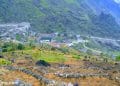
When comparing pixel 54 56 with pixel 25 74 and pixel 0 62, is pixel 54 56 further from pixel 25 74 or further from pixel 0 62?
pixel 25 74

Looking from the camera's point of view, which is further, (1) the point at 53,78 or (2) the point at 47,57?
(2) the point at 47,57

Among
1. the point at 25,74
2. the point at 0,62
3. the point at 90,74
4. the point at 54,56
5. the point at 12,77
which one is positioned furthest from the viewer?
the point at 54,56

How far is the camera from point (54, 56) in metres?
103

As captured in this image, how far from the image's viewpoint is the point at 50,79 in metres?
59.4

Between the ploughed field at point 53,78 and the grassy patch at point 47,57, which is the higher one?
the grassy patch at point 47,57

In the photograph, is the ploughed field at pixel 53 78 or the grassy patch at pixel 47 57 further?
the grassy patch at pixel 47 57

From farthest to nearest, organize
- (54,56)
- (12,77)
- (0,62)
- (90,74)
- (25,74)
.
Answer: (54,56) → (0,62) → (90,74) → (25,74) → (12,77)

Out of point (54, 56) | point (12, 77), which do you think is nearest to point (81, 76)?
point (12, 77)

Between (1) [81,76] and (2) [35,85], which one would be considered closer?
(2) [35,85]

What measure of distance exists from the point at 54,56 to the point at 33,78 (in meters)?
43.7

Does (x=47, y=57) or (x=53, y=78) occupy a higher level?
(x=47, y=57)

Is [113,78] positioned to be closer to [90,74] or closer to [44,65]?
[90,74]

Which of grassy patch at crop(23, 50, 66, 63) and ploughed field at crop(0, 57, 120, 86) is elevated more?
grassy patch at crop(23, 50, 66, 63)

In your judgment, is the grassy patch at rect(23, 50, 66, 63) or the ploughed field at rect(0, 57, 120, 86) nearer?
the ploughed field at rect(0, 57, 120, 86)
